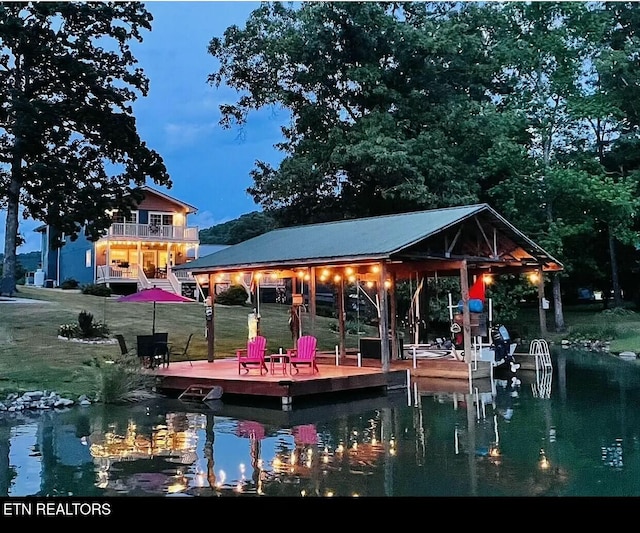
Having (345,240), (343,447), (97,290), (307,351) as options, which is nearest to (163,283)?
(97,290)

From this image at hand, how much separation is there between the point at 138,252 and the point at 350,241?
19.0 m

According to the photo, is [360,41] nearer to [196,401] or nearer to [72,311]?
[72,311]

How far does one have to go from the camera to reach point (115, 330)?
19.7 meters

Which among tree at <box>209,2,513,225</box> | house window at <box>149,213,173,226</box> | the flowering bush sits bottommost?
the flowering bush

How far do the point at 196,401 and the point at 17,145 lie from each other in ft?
48.6

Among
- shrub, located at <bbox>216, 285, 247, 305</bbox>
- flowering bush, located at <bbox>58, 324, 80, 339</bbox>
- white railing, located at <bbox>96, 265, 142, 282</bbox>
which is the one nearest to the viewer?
flowering bush, located at <bbox>58, 324, 80, 339</bbox>

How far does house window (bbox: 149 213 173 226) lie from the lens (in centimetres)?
3319

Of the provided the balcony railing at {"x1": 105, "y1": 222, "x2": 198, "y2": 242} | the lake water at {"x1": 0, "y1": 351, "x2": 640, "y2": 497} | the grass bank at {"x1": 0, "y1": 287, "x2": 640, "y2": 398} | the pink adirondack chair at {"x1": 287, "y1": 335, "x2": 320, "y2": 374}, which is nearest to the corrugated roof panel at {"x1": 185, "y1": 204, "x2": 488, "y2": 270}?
the pink adirondack chair at {"x1": 287, "y1": 335, "x2": 320, "y2": 374}

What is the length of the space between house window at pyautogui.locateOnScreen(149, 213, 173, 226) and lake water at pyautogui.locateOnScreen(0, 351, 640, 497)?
22114mm

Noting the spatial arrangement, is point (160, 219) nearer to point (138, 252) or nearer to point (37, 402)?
point (138, 252)

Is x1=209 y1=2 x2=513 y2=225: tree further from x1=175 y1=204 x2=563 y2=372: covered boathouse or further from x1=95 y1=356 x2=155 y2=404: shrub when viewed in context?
x1=95 y1=356 x2=155 y2=404: shrub
